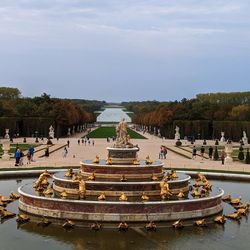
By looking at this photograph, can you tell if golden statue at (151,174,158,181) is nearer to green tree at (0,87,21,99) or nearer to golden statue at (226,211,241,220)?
golden statue at (226,211,241,220)

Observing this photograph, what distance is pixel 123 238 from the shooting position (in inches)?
696

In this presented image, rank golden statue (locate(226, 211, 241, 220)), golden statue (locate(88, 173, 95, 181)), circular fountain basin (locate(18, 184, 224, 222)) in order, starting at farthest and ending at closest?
Answer: 1. golden statue (locate(88, 173, 95, 181))
2. golden statue (locate(226, 211, 241, 220))
3. circular fountain basin (locate(18, 184, 224, 222))

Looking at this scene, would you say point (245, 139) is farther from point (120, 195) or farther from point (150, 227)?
point (150, 227)

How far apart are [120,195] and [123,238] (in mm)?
4081

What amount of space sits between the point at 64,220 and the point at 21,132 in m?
75.9

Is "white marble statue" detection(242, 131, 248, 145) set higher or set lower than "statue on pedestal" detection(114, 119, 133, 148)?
lower

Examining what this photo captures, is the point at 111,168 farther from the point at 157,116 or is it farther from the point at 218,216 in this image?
the point at 157,116

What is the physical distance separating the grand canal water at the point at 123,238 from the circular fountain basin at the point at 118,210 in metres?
0.86

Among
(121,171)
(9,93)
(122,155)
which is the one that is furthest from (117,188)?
(9,93)

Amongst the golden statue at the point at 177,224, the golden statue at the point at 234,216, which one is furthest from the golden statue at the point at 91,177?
the golden statue at the point at 234,216

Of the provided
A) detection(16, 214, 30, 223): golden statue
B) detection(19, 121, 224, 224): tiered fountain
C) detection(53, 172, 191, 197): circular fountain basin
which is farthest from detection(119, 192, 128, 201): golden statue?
detection(16, 214, 30, 223): golden statue

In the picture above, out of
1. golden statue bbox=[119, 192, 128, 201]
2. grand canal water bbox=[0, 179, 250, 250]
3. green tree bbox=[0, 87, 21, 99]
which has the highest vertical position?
green tree bbox=[0, 87, 21, 99]

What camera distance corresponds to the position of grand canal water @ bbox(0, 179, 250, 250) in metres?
16.8

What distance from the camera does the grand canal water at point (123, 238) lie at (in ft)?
55.0
